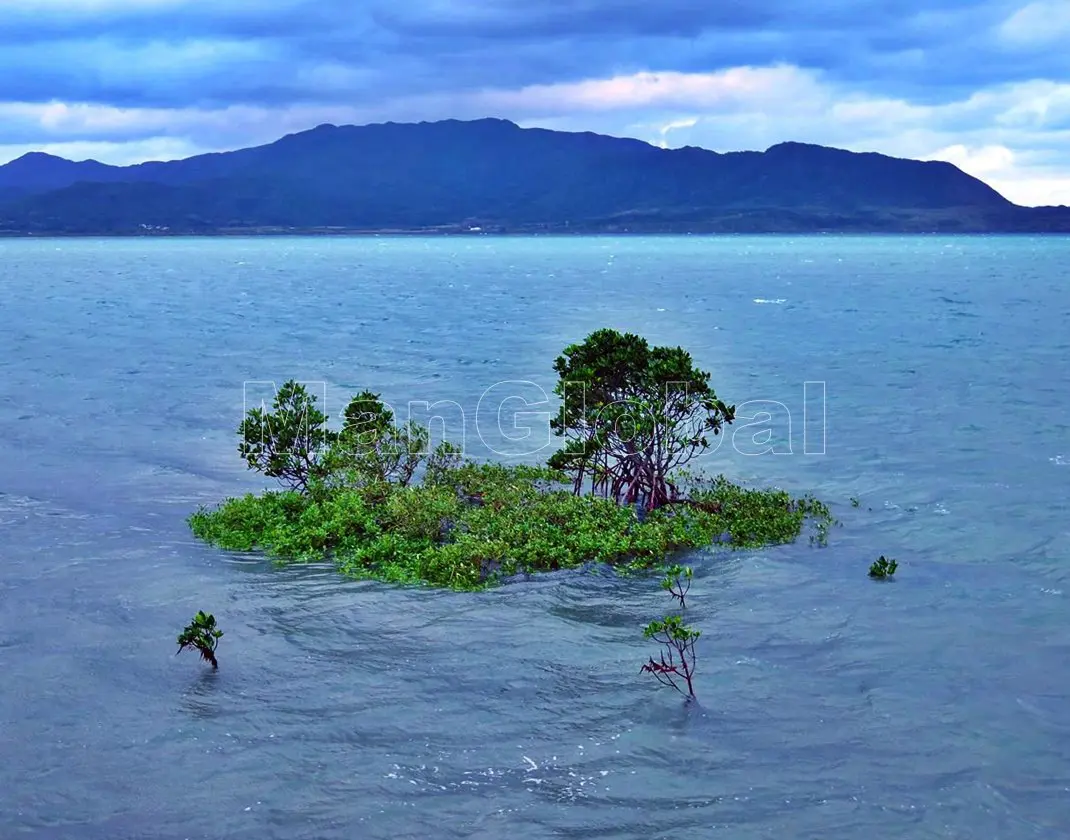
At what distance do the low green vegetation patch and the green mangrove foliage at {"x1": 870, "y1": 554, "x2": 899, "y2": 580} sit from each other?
2644 millimetres

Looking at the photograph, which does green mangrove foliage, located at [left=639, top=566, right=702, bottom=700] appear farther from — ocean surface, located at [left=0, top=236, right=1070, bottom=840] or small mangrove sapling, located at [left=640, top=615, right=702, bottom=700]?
ocean surface, located at [left=0, top=236, right=1070, bottom=840]

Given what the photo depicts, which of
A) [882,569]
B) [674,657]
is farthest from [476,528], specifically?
[882,569]

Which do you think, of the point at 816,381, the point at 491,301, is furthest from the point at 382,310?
the point at 816,381

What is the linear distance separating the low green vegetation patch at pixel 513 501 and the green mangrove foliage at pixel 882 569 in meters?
2.64

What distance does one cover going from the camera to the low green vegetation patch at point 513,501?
23500 millimetres

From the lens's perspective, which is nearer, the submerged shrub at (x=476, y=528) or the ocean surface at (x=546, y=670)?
the ocean surface at (x=546, y=670)

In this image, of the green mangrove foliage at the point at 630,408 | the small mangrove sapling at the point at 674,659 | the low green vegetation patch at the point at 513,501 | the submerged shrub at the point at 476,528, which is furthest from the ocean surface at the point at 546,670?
the green mangrove foliage at the point at 630,408

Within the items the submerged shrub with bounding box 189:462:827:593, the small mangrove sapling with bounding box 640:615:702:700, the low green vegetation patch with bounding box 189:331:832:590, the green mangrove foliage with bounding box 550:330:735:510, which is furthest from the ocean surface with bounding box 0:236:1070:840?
the green mangrove foliage with bounding box 550:330:735:510

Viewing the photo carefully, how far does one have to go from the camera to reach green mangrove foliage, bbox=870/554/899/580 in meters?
23.2

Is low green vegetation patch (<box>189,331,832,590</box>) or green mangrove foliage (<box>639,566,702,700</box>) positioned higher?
low green vegetation patch (<box>189,331,832,590</box>)

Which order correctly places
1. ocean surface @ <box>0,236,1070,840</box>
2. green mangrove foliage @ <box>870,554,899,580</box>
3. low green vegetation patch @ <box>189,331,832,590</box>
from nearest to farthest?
ocean surface @ <box>0,236,1070,840</box>, green mangrove foliage @ <box>870,554,899,580</box>, low green vegetation patch @ <box>189,331,832,590</box>

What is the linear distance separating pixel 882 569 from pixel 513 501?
9.06 metres

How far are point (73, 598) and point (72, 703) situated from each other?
5.59 m

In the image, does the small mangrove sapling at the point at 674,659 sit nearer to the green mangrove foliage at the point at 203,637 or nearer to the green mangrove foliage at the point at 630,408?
the green mangrove foliage at the point at 203,637
